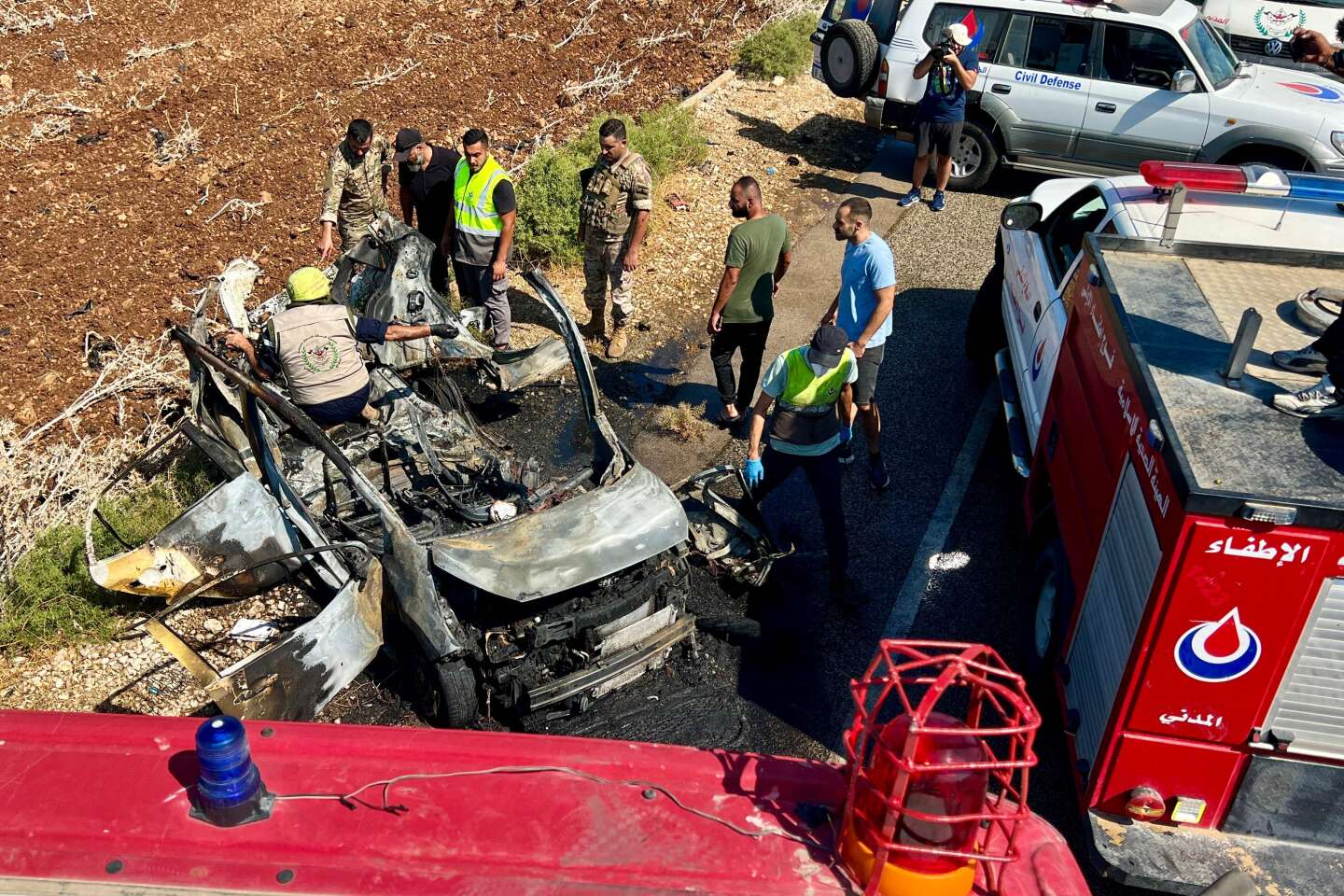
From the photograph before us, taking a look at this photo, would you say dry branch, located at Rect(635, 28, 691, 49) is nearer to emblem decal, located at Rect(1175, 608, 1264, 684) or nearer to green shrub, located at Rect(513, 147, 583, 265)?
green shrub, located at Rect(513, 147, 583, 265)

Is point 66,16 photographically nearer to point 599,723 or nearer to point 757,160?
point 757,160

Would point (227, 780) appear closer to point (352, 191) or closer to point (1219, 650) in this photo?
point (1219, 650)

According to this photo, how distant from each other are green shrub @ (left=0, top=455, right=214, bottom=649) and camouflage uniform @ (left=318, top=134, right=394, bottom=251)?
8.44 ft

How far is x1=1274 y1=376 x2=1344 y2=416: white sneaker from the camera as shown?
4.22 meters

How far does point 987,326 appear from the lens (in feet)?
27.7

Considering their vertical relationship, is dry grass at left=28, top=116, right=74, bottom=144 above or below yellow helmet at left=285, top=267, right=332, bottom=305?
below

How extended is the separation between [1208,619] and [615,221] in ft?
17.4

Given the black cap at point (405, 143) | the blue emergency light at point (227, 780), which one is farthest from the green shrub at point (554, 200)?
the blue emergency light at point (227, 780)

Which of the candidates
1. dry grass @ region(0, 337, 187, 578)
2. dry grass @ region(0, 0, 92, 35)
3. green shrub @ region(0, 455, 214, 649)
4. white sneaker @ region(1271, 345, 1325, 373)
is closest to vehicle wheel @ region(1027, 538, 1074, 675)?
white sneaker @ region(1271, 345, 1325, 373)

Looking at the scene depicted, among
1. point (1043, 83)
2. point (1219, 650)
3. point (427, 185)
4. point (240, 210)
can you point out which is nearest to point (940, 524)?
point (1219, 650)

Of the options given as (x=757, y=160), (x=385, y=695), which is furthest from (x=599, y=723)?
(x=757, y=160)

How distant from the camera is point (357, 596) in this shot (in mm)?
5098

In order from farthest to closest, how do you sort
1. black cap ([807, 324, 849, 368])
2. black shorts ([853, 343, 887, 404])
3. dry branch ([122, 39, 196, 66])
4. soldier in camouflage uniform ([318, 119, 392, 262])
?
dry branch ([122, 39, 196, 66]), soldier in camouflage uniform ([318, 119, 392, 262]), black shorts ([853, 343, 887, 404]), black cap ([807, 324, 849, 368])

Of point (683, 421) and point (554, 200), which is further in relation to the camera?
point (554, 200)
